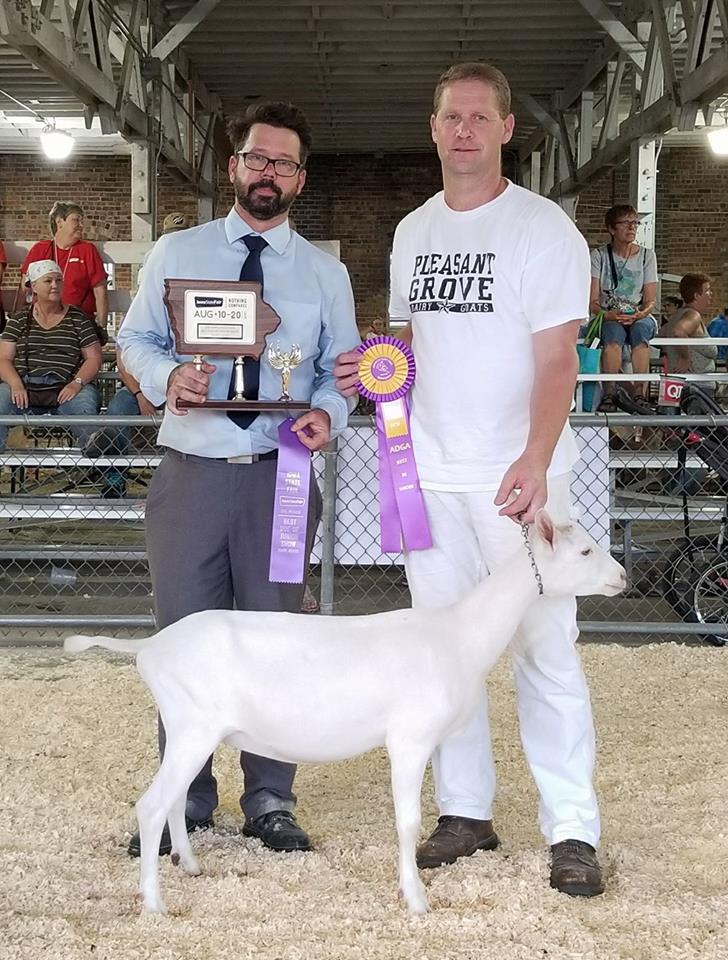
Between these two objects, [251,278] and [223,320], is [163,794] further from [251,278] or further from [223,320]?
[251,278]

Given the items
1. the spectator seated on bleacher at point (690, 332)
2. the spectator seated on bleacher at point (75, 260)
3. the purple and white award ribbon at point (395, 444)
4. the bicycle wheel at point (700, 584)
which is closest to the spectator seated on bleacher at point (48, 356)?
the spectator seated on bleacher at point (75, 260)

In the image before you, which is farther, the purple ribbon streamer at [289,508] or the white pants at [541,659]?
the purple ribbon streamer at [289,508]

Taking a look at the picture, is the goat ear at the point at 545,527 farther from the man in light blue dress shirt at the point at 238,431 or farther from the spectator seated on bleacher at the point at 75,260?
the spectator seated on bleacher at the point at 75,260

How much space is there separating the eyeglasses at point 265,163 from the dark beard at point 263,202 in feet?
0.11

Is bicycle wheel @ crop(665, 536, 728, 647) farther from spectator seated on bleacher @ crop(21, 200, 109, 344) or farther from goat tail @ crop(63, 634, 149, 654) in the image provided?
spectator seated on bleacher @ crop(21, 200, 109, 344)

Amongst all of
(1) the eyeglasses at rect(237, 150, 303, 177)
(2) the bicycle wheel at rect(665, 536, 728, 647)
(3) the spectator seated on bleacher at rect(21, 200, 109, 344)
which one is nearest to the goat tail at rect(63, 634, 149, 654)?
(1) the eyeglasses at rect(237, 150, 303, 177)

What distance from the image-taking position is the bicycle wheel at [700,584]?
17.6 ft

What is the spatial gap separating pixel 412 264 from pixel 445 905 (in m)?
1.46

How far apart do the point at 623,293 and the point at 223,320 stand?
5504 millimetres

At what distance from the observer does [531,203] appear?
254 centimetres

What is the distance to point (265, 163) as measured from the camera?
8.77 ft

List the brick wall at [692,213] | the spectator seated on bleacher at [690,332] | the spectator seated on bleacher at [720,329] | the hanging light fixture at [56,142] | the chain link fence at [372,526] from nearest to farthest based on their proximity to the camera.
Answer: the chain link fence at [372,526] < the spectator seated on bleacher at [690,332] < the spectator seated on bleacher at [720,329] < the hanging light fixture at [56,142] < the brick wall at [692,213]

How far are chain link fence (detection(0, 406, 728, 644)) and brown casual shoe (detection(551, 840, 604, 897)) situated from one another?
174 cm

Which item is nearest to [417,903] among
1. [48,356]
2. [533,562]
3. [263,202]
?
[533,562]
